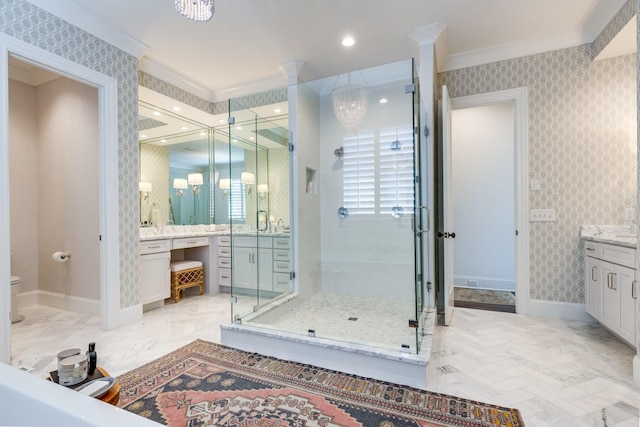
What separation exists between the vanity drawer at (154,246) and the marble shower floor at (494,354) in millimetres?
680

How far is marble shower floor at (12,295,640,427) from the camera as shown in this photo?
1.69m

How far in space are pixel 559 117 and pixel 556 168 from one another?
51 cm

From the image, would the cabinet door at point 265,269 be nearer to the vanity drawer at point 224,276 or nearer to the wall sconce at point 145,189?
the vanity drawer at point 224,276

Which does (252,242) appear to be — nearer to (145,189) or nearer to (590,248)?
(145,189)

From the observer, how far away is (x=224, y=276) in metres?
4.26

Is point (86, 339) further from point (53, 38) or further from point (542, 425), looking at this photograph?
point (542, 425)

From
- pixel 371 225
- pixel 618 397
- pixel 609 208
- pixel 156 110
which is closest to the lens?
pixel 618 397

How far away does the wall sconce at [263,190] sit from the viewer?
11.8 feet

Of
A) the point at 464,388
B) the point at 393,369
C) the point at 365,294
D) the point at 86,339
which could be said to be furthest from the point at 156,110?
the point at 464,388

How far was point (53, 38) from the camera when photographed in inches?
97.1

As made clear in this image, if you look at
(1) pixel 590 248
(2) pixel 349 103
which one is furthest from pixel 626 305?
(2) pixel 349 103

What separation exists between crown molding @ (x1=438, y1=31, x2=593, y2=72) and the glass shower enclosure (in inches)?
43.6

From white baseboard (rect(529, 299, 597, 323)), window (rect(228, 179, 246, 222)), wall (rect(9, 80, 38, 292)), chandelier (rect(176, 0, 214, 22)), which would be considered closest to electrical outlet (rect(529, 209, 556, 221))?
white baseboard (rect(529, 299, 597, 323))

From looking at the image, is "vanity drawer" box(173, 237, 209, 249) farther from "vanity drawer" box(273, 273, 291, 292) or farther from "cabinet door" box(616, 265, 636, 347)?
"cabinet door" box(616, 265, 636, 347)
